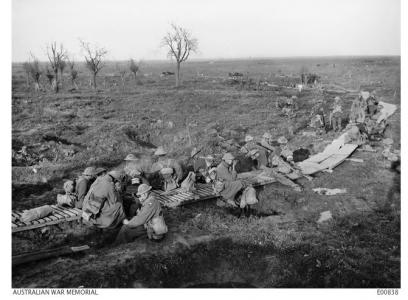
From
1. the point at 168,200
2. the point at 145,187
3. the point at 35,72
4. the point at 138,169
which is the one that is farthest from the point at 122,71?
the point at 145,187

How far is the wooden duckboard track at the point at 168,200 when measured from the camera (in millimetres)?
6953

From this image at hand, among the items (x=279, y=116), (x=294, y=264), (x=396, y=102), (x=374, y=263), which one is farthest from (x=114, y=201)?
(x=396, y=102)

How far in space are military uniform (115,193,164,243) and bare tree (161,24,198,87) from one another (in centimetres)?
596

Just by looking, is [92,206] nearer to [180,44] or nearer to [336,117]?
[180,44]

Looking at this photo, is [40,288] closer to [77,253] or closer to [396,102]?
[77,253]

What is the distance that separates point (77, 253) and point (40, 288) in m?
0.81

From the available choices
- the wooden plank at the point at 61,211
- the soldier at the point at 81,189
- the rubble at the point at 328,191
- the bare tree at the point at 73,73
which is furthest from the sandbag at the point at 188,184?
the bare tree at the point at 73,73

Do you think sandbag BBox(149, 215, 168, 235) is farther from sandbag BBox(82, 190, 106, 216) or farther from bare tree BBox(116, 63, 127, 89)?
bare tree BBox(116, 63, 127, 89)

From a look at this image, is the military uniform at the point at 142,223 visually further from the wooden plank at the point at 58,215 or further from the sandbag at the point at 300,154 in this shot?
the sandbag at the point at 300,154

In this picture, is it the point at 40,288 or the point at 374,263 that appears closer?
the point at 40,288

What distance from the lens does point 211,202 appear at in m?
8.74

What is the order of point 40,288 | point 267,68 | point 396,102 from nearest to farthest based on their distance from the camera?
point 40,288, point 396,102, point 267,68

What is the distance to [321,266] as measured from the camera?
21.0 ft

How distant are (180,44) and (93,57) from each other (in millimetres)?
3161
